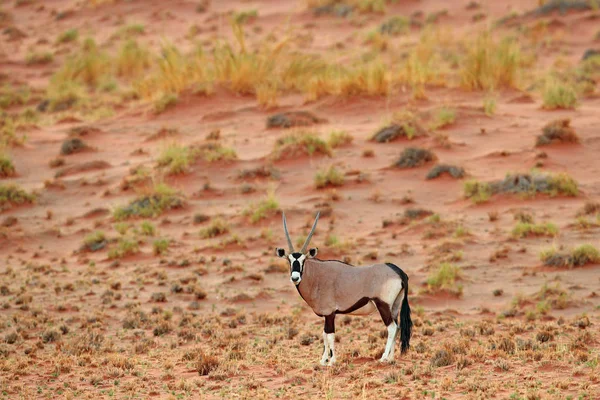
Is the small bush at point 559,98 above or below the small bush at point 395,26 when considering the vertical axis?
above

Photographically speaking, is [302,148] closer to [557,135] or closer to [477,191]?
[477,191]

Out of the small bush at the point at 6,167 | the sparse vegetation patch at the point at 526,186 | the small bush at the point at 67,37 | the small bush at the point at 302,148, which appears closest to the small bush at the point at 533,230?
the sparse vegetation patch at the point at 526,186

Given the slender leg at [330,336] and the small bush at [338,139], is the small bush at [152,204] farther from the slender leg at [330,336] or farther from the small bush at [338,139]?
the slender leg at [330,336]

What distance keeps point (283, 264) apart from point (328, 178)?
3.41 metres

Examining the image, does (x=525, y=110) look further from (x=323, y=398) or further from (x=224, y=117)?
(x=323, y=398)

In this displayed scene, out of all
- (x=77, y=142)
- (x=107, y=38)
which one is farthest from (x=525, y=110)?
(x=107, y=38)

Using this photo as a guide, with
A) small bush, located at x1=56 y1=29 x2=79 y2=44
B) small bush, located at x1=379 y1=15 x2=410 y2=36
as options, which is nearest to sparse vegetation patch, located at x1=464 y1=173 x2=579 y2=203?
small bush, located at x1=379 y1=15 x2=410 y2=36

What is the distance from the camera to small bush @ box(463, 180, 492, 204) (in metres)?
15.5

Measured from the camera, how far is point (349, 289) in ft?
28.0

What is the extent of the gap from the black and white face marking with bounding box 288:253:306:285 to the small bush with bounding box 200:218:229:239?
22.8 ft

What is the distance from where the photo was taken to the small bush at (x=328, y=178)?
1677 centimetres

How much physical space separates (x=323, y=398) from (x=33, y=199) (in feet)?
35.9

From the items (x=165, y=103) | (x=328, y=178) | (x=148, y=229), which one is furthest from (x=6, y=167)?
(x=328, y=178)

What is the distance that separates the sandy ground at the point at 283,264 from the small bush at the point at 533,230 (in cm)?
23
